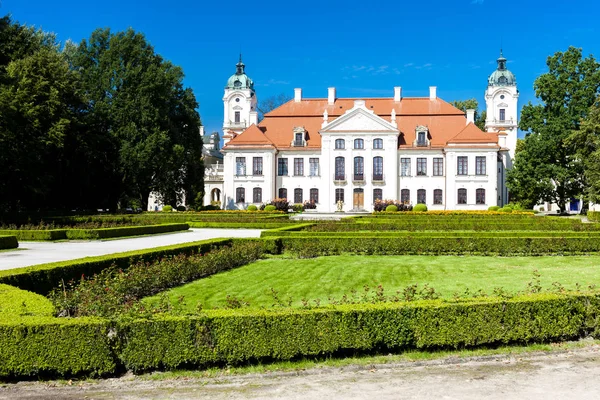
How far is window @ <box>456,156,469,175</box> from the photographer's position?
47438mm

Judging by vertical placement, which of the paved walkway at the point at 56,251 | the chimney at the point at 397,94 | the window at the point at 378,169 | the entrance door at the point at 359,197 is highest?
the chimney at the point at 397,94

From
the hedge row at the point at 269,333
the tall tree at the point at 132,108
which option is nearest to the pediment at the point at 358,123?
the tall tree at the point at 132,108

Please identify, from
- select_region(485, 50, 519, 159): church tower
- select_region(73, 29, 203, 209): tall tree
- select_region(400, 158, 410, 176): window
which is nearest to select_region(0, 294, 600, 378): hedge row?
select_region(73, 29, 203, 209): tall tree

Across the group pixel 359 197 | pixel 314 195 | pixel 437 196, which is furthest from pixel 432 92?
pixel 314 195

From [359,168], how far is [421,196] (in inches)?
244

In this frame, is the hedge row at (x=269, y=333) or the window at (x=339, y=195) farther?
the window at (x=339, y=195)

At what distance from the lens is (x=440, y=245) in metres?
18.0

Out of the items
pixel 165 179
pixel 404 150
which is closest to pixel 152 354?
pixel 165 179

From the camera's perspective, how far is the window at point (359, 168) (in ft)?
160

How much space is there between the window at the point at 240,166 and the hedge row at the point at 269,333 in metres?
43.2

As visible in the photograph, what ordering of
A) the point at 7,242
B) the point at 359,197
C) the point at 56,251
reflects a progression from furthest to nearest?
1. the point at 359,197
2. the point at 7,242
3. the point at 56,251

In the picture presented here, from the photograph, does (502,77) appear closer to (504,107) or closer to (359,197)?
(504,107)

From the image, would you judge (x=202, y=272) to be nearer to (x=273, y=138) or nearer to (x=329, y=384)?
(x=329, y=384)

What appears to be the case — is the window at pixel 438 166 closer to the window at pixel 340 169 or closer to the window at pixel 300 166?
the window at pixel 340 169
